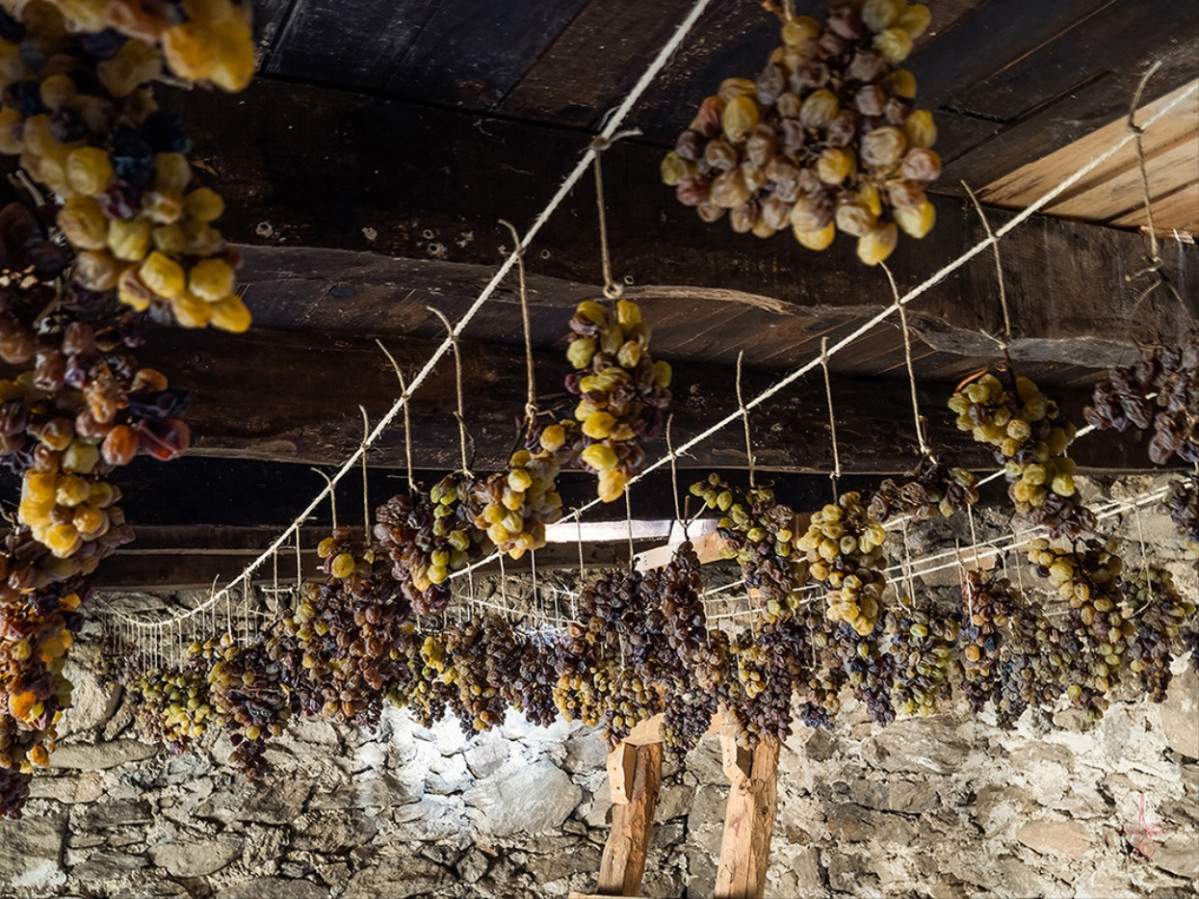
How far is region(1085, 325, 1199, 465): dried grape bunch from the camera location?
2.11 meters

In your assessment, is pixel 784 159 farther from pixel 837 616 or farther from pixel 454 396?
pixel 454 396

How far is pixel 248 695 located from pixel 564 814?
2953 mm

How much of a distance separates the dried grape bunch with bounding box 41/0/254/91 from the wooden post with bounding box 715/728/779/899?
17.2 ft

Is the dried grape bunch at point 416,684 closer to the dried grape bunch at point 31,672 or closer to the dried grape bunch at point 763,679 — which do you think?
the dried grape bunch at point 763,679

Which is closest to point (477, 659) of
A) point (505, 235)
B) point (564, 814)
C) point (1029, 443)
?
point (564, 814)

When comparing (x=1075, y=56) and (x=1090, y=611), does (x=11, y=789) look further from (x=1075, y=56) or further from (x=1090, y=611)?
(x=1075, y=56)

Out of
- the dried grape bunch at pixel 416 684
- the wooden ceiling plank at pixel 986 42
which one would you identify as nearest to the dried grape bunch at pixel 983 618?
the wooden ceiling plank at pixel 986 42

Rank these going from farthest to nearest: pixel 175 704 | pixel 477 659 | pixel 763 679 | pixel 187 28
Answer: pixel 175 704 → pixel 477 659 → pixel 763 679 → pixel 187 28

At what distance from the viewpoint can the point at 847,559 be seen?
289 cm

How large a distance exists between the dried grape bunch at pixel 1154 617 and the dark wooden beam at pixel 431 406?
1073 millimetres

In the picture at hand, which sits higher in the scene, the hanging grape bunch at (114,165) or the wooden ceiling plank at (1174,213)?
the wooden ceiling plank at (1174,213)

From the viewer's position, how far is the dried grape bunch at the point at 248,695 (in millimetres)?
4559

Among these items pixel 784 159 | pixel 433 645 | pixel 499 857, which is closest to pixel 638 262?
pixel 784 159

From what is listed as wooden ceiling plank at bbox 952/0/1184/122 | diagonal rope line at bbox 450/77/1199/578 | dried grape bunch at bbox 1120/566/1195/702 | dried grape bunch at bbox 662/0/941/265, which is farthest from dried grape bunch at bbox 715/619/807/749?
dried grape bunch at bbox 662/0/941/265
